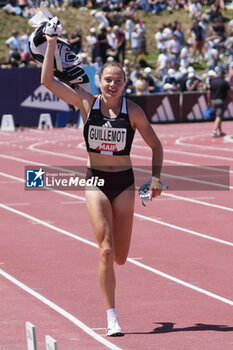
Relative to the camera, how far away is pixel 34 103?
3319 centimetres

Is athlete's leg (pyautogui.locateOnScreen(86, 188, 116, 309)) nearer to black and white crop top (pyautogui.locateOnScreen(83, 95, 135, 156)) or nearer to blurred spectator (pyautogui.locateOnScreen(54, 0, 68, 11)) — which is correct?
black and white crop top (pyautogui.locateOnScreen(83, 95, 135, 156))

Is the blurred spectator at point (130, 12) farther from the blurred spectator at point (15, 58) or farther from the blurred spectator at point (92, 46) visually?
the blurred spectator at point (15, 58)

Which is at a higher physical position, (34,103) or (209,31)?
(209,31)

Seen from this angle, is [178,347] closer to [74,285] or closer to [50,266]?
[74,285]

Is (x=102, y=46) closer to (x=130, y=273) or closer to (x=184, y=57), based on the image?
(x=184, y=57)

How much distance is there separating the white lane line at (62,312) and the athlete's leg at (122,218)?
0.72 metres

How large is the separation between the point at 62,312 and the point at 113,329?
0.99m

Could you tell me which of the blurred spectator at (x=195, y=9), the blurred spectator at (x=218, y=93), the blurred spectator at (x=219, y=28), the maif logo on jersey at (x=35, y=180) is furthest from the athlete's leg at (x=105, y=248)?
the blurred spectator at (x=195, y=9)

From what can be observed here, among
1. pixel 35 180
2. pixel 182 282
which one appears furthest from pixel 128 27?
pixel 182 282

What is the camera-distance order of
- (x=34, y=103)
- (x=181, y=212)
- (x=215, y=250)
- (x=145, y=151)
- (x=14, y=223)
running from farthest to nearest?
(x=34, y=103) → (x=145, y=151) → (x=181, y=212) → (x=14, y=223) → (x=215, y=250)

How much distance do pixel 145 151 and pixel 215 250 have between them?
13.7 m

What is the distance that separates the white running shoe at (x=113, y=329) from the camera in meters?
7.24

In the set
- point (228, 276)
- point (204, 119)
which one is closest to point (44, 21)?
point (228, 276)

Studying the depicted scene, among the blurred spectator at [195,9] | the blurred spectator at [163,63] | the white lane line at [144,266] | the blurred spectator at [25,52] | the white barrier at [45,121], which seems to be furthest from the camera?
the blurred spectator at [195,9]
